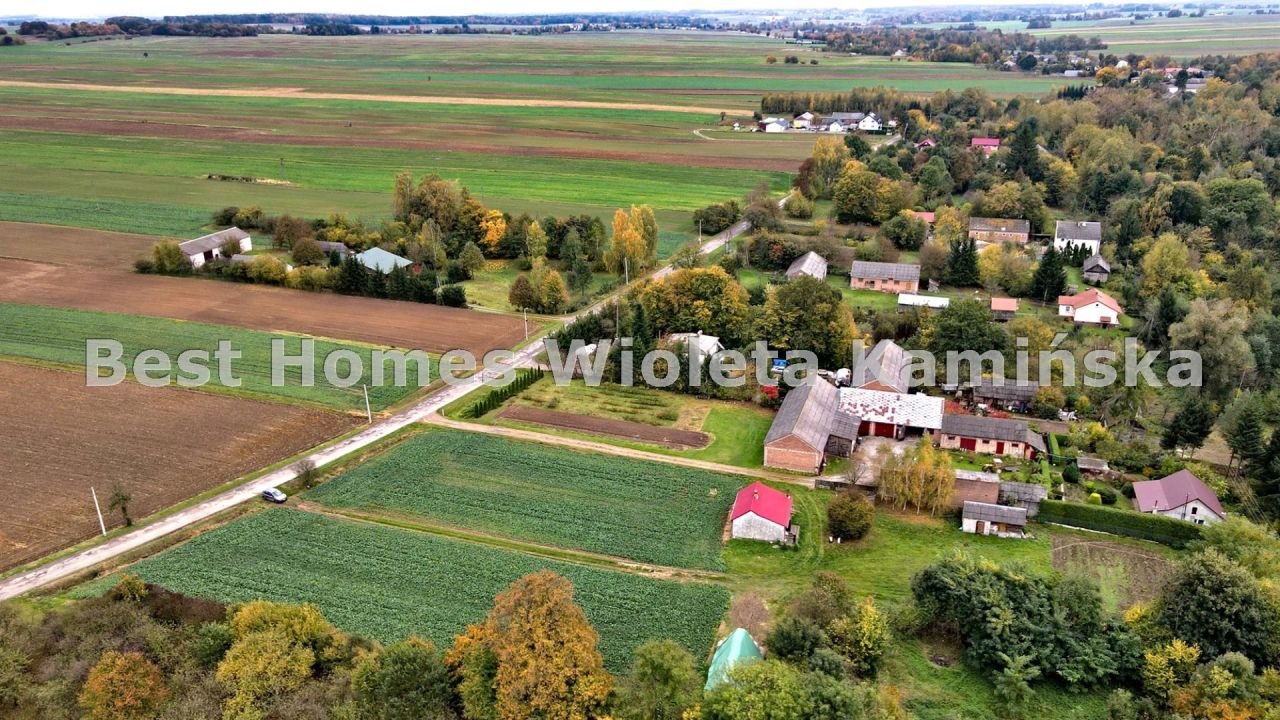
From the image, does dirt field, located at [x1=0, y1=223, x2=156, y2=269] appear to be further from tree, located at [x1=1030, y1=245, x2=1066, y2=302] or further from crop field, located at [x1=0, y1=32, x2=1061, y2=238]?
tree, located at [x1=1030, y1=245, x2=1066, y2=302]

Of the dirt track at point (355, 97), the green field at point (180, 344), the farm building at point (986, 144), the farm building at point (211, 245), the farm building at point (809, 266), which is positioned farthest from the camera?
the dirt track at point (355, 97)

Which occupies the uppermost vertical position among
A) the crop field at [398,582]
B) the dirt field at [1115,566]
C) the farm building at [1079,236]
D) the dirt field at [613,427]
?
the farm building at [1079,236]

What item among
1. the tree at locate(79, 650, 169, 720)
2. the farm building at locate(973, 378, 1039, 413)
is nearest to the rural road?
the tree at locate(79, 650, 169, 720)

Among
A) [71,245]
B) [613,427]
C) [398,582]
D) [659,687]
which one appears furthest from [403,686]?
[71,245]

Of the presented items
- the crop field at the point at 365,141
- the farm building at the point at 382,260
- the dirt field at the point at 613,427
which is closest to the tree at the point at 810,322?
the dirt field at the point at 613,427

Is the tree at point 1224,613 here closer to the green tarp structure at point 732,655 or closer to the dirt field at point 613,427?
the green tarp structure at point 732,655

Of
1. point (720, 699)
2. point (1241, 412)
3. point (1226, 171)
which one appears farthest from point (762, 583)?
point (1226, 171)

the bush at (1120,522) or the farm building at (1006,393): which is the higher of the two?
the farm building at (1006,393)
